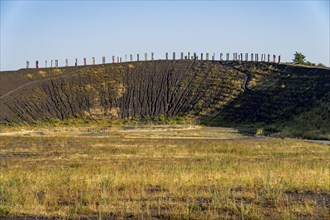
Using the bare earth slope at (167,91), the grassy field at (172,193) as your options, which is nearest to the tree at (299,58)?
the bare earth slope at (167,91)

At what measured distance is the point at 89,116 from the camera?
87688 mm

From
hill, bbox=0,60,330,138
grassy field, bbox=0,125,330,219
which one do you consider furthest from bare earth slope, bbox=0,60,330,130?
grassy field, bbox=0,125,330,219

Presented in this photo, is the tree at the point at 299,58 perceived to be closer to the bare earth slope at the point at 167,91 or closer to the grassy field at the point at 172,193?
the bare earth slope at the point at 167,91

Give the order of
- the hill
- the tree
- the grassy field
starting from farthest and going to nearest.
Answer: the tree, the hill, the grassy field

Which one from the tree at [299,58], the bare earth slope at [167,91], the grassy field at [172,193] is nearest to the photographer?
the grassy field at [172,193]

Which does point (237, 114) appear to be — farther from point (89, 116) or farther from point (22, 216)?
point (22, 216)

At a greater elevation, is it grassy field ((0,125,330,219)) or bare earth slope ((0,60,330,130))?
bare earth slope ((0,60,330,130))

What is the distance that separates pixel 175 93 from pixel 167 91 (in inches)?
75.1

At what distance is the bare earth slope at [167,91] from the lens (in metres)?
82.9

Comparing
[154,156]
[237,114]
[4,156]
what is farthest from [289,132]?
[4,156]

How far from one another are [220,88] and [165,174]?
76.7 meters

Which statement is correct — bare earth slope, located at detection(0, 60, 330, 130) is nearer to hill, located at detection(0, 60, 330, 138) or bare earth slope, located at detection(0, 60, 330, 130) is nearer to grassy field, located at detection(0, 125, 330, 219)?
hill, located at detection(0, 60, 330, 138)

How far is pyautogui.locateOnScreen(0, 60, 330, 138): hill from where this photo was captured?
80.6 metres

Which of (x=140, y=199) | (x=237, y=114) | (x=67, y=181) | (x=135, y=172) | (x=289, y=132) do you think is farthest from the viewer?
(x=237, y=114)
